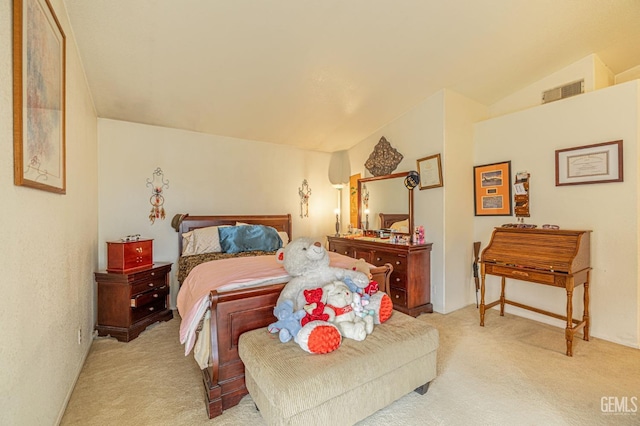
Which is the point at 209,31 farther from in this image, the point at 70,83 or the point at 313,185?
the point at 313,185

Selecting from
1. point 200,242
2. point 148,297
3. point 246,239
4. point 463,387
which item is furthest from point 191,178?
point 463,387

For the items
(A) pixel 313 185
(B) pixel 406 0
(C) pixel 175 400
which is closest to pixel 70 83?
(C) pixel 175 400

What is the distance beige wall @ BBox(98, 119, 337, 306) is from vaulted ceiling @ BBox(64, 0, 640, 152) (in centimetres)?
28

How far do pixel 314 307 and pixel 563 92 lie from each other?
3.77 m

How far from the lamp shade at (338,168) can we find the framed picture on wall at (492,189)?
214cm

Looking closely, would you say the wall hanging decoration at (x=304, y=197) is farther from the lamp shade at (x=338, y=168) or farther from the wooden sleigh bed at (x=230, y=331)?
the wooden sleigh bed at (x=230, y=331)

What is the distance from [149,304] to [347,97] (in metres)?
3.24

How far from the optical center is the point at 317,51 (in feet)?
8.13

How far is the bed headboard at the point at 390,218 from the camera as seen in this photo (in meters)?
3.82

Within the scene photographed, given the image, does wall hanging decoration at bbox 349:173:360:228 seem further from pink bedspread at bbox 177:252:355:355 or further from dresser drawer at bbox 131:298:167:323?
dresser drawer at bbox 131:298:167:323

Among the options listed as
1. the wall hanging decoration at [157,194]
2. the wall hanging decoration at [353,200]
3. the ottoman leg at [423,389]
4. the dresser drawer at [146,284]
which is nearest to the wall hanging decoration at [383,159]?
the wall hanging decoration at [353,200]

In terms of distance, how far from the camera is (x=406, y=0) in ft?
6.70

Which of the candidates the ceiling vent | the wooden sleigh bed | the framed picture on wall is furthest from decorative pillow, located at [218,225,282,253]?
the ceiling vent

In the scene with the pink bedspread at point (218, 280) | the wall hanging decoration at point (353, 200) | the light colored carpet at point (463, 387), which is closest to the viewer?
the light colored carpet at point (463, 387)
